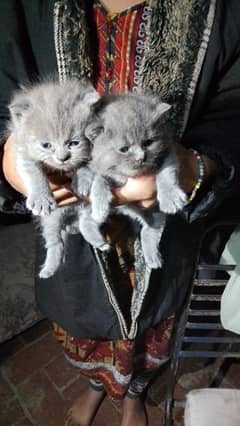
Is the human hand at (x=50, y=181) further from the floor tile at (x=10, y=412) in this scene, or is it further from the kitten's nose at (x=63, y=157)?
the floor tile at (x=10, y=412)

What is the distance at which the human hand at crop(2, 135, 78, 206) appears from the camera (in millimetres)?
711

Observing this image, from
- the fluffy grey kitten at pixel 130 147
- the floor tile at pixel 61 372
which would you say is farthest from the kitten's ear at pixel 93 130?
the floor tile at pixel 61 372

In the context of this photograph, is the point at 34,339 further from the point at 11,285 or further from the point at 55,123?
the point at 55,123

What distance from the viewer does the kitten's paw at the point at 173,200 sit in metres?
0.71

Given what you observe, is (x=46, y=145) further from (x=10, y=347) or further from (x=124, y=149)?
(x=10, y=347)

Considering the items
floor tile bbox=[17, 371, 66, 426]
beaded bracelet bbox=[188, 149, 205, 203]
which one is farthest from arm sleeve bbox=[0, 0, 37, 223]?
floor tile bbox=[17, 371, 66, 426]

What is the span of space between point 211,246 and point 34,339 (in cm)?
100

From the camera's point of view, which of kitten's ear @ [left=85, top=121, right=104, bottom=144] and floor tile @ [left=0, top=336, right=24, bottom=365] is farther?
floor tile @ [left=0, top=336, right=24, bottom=365]

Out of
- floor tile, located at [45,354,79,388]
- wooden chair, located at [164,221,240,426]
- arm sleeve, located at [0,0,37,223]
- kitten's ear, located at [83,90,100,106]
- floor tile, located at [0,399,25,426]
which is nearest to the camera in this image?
kitten's ear, located at [83,90,100,106]

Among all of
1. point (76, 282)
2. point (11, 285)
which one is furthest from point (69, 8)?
point (11, 285)

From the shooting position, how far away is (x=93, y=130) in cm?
67

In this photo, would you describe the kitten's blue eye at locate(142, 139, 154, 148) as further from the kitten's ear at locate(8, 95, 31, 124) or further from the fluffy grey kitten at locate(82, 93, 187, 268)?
the kitten's ear at locate(8, 95, 31, 124)

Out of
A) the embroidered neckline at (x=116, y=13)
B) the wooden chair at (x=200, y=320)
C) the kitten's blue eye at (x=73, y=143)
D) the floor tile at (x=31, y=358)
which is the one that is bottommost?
the floor tile at (x=31, y=358)

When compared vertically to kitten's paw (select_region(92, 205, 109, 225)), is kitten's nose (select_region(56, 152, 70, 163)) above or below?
above
